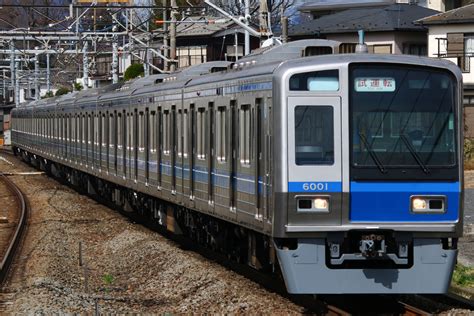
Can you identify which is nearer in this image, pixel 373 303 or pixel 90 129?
pixel 373 303

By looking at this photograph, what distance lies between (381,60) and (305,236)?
181 cm

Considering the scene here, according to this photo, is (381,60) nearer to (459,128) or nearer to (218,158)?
(459,128)

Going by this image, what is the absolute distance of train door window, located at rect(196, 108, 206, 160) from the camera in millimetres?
14195

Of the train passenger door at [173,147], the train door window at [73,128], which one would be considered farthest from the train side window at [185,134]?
the train door window at [73,128]

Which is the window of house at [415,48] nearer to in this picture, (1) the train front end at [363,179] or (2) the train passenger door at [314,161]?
(1) the train front end at [363,179]

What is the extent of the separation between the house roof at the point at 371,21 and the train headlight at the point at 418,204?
3103 cm

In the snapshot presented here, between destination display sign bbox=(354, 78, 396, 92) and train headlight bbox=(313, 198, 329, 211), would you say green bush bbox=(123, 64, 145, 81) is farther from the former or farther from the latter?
train headlight bbox=(313, 198, 329, 211)

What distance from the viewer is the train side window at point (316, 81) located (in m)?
10.4

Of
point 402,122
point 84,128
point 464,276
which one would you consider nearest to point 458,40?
point 84,128

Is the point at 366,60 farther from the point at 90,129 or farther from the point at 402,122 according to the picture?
the point at 90,129

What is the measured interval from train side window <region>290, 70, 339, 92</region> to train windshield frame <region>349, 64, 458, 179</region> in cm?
16

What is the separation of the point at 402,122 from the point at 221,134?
129 inches

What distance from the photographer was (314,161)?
405 inches

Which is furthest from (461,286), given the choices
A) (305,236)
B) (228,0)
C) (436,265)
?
(228,0)
